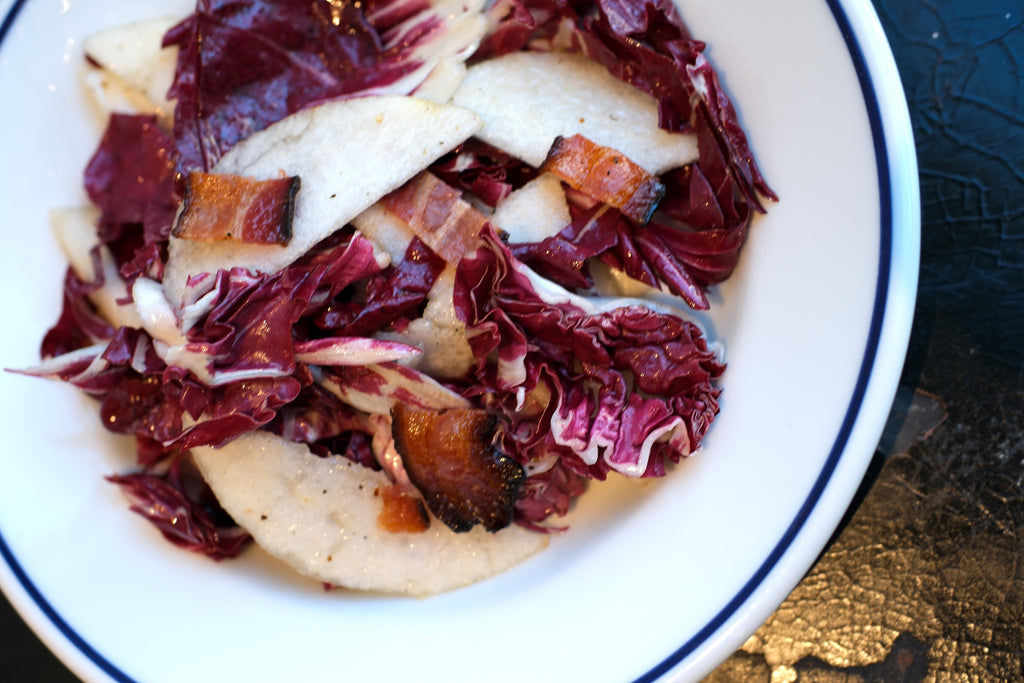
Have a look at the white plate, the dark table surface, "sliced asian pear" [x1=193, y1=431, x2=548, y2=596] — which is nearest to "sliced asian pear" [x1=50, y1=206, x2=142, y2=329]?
the white plate

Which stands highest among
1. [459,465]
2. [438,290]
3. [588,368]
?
[438,290]

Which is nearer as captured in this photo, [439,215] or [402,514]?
[439,215]

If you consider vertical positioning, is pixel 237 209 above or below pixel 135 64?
below

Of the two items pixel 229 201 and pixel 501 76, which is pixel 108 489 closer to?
pixel 229 201

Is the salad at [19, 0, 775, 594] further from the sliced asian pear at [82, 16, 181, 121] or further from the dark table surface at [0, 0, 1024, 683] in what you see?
the dark table surface at [0, 0, 1024, 683]

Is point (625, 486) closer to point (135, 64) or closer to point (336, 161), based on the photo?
point (336, 161)

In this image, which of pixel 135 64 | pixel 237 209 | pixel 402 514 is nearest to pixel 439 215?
pixel 237 209

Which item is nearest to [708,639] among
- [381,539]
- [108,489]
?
[381,539]
